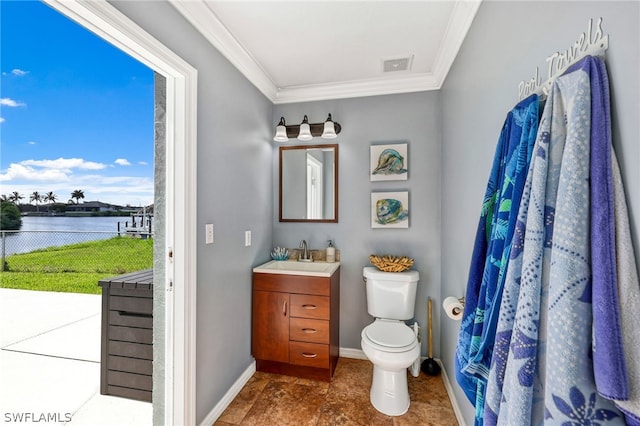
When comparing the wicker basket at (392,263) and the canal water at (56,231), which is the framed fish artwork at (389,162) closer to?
the wicker basket at (392,263)

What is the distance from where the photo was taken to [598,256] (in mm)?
557

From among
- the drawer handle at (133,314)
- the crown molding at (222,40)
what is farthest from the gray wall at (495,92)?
the drawer handle at (133,314)

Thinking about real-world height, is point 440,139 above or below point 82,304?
above

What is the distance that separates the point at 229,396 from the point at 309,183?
1.76 metres

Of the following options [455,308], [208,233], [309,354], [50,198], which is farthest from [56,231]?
[455,308]

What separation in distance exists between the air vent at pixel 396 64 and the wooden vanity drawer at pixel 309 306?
6.01ft

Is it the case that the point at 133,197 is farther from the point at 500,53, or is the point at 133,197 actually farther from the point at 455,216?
the point at 500,53

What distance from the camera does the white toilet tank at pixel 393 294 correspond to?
88.0 inches

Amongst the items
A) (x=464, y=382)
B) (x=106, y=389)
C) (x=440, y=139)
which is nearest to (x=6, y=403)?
(x=106, y=389)

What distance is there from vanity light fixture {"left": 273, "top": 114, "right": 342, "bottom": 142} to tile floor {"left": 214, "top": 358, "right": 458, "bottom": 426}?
1957 millimetres

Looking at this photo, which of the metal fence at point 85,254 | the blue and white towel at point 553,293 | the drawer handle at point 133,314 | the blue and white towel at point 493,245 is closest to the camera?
the blue and white towel at point 553,293

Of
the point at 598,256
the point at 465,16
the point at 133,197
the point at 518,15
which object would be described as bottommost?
the point at 598,256

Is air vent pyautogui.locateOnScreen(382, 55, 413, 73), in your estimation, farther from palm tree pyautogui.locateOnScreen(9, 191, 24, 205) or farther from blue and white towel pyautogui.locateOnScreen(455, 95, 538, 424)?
palm tree pyautogui.locateOnScreen(9, 191, 24, 205)

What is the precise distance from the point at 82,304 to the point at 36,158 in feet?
6.60
